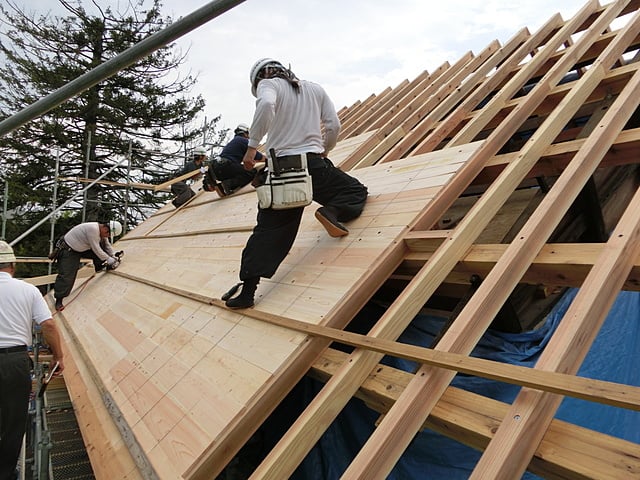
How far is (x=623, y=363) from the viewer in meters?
1.97

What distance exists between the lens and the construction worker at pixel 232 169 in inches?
205

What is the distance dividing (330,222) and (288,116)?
0.67 meters

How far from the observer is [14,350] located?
8.68 feet

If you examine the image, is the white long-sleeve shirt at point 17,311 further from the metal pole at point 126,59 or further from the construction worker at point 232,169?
the construction worker at point 232,169

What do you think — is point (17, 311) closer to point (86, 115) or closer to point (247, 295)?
point (247, 295)

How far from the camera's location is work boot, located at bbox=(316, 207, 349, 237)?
246 cm

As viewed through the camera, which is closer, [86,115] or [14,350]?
[14,350]

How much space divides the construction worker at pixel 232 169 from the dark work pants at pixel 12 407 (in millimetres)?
3107

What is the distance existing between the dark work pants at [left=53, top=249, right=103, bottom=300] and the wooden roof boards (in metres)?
2.11

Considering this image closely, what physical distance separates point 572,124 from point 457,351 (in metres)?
2.99

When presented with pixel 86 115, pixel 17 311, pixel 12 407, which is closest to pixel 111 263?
pixel 17 311

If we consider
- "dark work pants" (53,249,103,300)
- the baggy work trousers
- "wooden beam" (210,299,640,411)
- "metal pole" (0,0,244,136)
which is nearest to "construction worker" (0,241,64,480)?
"wooden beam" (210,299,640,411)

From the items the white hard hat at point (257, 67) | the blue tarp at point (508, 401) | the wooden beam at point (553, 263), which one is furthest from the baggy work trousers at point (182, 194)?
the wooden beam at point (553, 263)

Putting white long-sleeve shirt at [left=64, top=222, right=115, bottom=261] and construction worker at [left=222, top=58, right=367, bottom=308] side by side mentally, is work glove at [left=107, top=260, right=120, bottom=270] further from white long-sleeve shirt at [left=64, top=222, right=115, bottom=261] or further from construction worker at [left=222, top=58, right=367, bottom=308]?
construction worker at [left=222, top=58, right=367, bottom=308]
